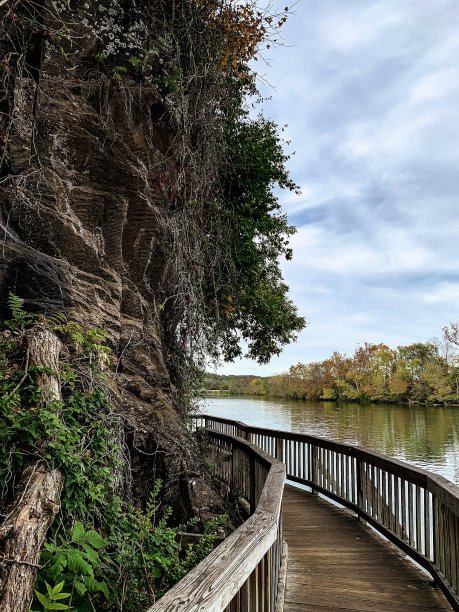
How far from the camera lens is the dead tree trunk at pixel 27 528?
212 centimetres

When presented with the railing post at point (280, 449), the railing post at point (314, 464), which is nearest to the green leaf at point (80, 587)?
the railing post at point (314, 464)

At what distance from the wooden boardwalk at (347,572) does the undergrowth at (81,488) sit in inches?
40.2

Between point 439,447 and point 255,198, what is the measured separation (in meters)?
17.3

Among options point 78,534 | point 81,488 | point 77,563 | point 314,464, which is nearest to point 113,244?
point 81,488

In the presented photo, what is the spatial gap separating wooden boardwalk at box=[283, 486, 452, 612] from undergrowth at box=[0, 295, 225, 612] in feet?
3.35

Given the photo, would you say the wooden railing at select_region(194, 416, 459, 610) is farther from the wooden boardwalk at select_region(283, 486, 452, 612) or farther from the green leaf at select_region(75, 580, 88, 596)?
the green leaf at select_region(75, 580, 88, 596)

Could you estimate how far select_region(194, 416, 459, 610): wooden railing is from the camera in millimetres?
3574

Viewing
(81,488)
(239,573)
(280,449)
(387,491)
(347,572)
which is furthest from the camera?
(280,449)

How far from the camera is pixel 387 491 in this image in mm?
5441

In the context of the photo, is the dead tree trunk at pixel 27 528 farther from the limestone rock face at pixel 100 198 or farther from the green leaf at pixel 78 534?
the limestone rock face at pixel 100 198

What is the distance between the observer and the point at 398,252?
110ft

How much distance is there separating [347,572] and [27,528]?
3199 mm

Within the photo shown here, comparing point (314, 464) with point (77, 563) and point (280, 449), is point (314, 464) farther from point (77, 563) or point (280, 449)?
point (77, 563)

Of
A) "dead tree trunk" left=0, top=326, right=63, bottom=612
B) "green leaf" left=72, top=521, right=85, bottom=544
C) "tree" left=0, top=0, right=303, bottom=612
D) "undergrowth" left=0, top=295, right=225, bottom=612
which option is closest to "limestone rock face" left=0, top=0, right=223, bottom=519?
"tree" left=0, top=0, right=303, bottom=612
